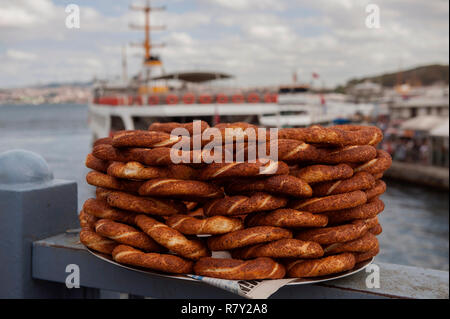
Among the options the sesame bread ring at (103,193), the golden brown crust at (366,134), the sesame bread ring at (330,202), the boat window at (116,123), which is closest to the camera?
the sesame bread ring at (330,202)

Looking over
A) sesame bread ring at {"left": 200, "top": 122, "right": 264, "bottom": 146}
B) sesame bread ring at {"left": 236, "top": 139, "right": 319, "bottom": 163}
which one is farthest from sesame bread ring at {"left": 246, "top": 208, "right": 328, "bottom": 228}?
sesame bread ring at {"left": 200, "top": 122, "right": 264, "bottom": 146}

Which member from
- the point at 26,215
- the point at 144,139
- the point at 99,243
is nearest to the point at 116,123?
the point at 26,215

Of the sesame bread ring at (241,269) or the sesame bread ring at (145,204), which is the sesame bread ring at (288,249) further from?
the sesame bread ring at (145,204)

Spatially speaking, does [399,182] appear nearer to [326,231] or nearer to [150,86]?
[150,86]

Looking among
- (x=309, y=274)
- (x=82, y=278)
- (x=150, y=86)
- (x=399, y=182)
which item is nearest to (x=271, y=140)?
(x=309, y=274)

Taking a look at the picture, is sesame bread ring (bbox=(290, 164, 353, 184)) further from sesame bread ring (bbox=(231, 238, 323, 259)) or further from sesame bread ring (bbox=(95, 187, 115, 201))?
sesame bread ring (bbox=(95, 187, 115, 201))

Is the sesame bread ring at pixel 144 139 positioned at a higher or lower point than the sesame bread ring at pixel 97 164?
higher

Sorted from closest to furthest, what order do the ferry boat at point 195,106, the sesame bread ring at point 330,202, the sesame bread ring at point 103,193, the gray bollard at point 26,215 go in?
the sesame bread ring at point 330,202
the sesame bread ring at point 103,193
the gray bollard at point 26,215
the ferry boat at point 195,106

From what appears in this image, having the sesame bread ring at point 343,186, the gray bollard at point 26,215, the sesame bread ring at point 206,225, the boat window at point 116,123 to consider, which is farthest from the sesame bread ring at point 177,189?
the boat window at point 116,123
